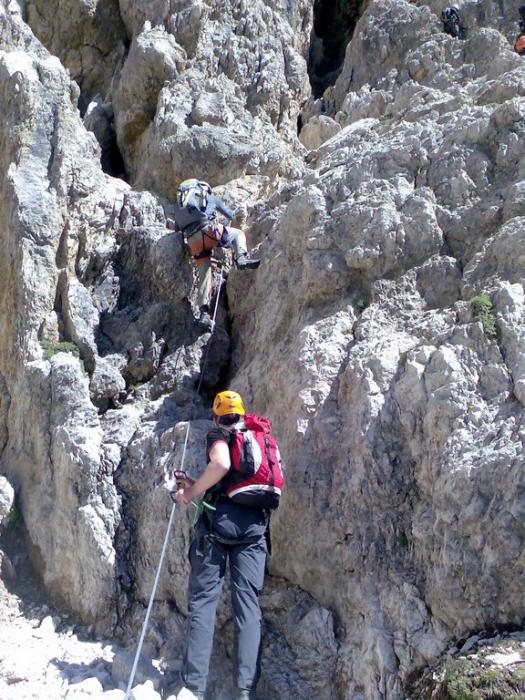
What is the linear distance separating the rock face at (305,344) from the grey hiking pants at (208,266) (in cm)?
30

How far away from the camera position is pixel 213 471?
6.64 meters

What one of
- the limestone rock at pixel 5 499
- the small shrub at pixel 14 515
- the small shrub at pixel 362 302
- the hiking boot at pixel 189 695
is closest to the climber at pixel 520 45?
the small shrub at pixel 362 302

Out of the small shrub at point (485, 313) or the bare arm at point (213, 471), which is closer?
the bare arm at point (213, 471)

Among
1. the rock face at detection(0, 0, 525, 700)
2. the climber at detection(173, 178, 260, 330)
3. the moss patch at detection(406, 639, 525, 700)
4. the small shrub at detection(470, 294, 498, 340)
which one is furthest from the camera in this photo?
the climber at detection(173, 178, 260, 330)

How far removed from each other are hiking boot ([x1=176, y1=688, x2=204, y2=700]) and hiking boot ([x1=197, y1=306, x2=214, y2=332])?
16.9ft

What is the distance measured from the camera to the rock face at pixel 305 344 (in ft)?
21.2

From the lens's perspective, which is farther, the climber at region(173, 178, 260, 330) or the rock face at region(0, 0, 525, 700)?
the climber at region(173, 178, 260, 330)

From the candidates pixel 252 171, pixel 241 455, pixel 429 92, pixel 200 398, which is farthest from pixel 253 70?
pixel 241 455

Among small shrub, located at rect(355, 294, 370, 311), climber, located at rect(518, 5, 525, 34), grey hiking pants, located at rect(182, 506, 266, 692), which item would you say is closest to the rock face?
small shrub, located at rect(355, 294, 370, 311)

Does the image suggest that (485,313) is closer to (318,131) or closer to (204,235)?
(204,235)

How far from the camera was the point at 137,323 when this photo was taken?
1036 cm

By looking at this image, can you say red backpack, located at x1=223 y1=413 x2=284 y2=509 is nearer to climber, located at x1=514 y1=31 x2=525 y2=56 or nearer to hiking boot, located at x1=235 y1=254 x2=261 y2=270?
hiking boot, located at x1=235 y1=254 x2=261 y2=270

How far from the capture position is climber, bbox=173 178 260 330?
9.95 meters

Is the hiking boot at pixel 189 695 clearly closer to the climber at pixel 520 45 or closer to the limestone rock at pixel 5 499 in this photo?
the limestone rock at pixel 5 499
